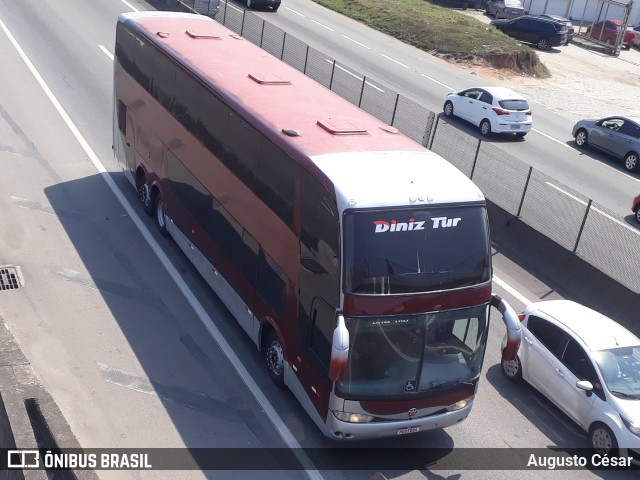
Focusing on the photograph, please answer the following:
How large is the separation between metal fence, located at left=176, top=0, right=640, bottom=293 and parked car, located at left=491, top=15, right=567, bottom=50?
25.7 m

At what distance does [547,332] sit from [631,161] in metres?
16.3

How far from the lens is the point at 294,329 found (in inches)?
445

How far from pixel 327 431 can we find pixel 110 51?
22.3 m

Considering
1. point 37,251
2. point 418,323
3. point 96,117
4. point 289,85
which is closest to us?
point 418,323

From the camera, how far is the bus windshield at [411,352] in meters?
10.1

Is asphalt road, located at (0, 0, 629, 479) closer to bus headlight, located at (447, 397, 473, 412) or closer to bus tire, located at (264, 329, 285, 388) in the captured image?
bus tire, located at (264, 329, 285, 388)

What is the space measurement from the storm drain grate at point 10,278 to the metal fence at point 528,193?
10678 millimetres

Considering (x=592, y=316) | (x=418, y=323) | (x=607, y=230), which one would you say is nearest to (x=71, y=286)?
(x=418, y=323)

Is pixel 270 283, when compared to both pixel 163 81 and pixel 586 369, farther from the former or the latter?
pixel 163 81

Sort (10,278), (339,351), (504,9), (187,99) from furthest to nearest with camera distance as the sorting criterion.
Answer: (504,9)
(187,99)
(10,278)
(339,351)

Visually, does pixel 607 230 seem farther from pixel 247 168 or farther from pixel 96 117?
pixel 96 117

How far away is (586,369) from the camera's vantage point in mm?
12133

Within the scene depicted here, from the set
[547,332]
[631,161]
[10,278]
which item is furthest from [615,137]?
[10,278]

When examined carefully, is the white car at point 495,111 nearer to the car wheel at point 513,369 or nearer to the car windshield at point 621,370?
the car wheel at point 513,369
